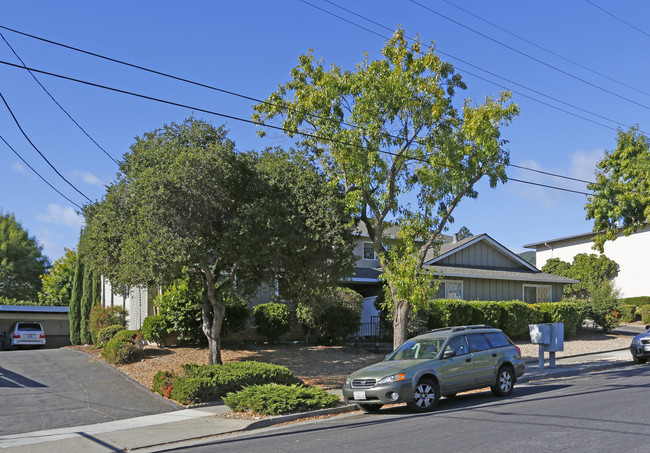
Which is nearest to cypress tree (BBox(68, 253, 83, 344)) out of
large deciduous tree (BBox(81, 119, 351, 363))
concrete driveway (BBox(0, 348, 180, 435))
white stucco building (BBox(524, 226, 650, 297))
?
concrete driveway (BBox(0, 348, 180, 435))

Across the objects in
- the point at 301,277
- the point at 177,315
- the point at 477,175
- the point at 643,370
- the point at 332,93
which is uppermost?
the point at 332,93

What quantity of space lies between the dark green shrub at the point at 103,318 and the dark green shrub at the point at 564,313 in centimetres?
1852

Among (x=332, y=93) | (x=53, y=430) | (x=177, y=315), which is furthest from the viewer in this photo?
(x=177, y=315)

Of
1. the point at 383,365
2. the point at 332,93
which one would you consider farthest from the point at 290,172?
the point at 383,365

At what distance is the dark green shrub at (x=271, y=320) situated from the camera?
22.0 metres

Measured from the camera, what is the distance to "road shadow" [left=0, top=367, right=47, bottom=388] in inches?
624

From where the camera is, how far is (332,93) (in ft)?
54.5

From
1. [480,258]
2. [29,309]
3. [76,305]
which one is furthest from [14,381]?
[480,258]

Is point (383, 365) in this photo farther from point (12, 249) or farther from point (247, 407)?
point (12, 249)

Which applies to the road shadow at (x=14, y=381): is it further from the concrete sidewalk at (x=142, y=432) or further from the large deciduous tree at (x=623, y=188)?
the large deciduous tree at (x=623, y=188)

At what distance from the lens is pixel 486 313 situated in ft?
82.9

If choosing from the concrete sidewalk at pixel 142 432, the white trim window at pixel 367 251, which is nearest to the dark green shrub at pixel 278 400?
the concrete sidewalk at pixel 142 432

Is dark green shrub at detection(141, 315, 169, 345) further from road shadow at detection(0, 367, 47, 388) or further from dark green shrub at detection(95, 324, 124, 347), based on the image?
road shadow at detection(0, 367, 47, 388)

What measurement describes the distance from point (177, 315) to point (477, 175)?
11.0m
